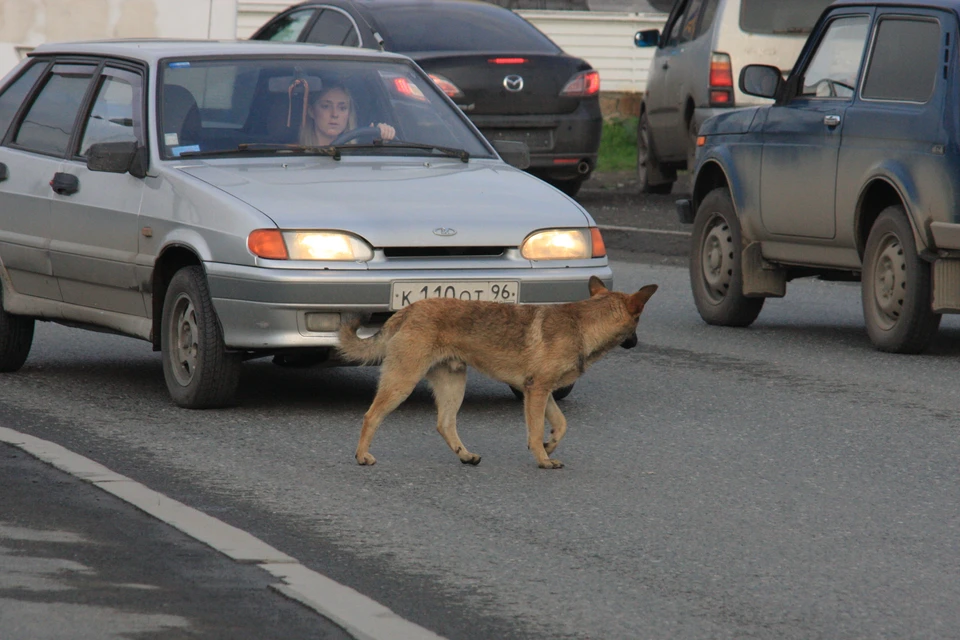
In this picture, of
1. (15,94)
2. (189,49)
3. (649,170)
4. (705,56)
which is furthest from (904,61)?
(649,170)

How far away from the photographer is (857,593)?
5.01 meters

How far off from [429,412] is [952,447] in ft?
7.65

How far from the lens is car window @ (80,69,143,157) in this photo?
855 cm

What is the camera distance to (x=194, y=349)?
7844 millimetres

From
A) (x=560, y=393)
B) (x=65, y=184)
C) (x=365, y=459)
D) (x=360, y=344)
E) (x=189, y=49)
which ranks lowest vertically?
(x=560, y=393)

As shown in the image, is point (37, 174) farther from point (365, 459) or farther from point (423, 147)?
point (365, 459)

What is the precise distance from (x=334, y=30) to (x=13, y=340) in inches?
279

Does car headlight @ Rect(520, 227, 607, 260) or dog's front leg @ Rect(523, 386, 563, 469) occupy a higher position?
car headlight @ Rect(520, 227, 607, 260)

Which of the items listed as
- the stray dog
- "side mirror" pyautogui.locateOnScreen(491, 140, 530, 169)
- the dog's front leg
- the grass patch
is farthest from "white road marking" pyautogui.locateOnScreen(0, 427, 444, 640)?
the grass patch

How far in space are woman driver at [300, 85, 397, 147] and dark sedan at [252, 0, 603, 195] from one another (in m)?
6.47

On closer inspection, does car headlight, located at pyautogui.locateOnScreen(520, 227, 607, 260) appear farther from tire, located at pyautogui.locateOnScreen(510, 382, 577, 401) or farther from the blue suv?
the blue suv

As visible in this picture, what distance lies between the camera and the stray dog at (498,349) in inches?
267

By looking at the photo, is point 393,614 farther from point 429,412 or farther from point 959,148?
point 959,148

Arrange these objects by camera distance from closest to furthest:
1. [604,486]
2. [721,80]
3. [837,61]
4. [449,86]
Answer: [604,486]
[837,61]
[449,86]
[721,80]
